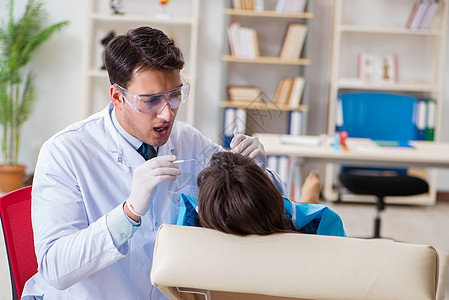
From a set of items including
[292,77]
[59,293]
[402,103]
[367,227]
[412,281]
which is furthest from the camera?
[292,77]

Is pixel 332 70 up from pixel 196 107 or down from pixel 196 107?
up

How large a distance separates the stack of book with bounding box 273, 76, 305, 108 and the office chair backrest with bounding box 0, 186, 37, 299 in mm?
3499

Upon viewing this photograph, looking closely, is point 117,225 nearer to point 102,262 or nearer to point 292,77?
point 102,262

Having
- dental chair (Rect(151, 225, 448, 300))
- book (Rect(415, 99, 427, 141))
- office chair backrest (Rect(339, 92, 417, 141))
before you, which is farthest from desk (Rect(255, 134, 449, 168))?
dental chair (Rect(151, 225, 448, 300))

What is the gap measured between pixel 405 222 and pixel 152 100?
348cm

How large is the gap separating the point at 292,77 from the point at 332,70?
35cm

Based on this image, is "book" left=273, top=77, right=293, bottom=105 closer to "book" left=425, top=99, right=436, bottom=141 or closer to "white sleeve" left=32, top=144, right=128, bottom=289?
"book" left=425, top=99, right=436, bottom=141

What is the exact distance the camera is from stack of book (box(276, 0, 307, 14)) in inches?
189

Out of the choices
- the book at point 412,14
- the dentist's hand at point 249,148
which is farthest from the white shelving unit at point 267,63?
the dentist's hand at point 249,148

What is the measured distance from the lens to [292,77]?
5.10 metres

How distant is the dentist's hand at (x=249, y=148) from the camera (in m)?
1.54

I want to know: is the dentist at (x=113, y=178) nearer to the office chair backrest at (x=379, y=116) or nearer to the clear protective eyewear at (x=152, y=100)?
the clear protective eyewear at (x=152, y=100)

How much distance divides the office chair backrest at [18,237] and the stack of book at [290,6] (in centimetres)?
355

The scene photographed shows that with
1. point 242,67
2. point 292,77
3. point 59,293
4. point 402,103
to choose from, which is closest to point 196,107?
point 242,67
